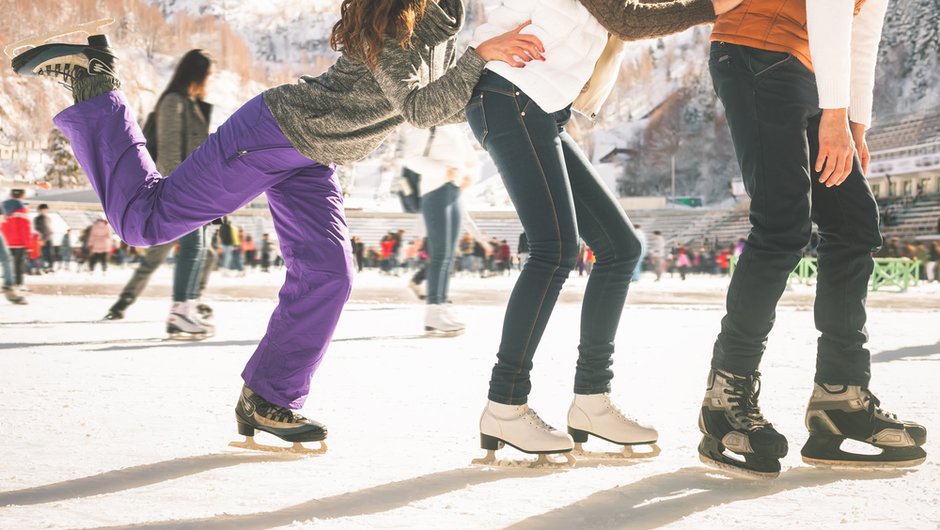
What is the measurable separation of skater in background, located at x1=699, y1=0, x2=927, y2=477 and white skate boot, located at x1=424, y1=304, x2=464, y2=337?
269 cm

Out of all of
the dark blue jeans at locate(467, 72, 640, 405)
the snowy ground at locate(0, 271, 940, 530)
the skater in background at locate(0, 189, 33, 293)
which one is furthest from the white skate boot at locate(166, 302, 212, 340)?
the skater in background at locate(0, 189, 33, 293)

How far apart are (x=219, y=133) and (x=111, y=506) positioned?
87cm

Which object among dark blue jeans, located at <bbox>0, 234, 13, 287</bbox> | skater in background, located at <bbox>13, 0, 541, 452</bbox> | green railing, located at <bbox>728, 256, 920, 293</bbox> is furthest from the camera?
green railing, located at <bbox>728, 256, 920, 293</bbox>

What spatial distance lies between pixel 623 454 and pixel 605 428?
72mm

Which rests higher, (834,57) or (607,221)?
(834,57)

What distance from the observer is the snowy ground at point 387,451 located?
1406mm

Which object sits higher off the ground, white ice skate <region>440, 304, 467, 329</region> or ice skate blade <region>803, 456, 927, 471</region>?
white ice skate <region>440, 304, 467, 329</region>

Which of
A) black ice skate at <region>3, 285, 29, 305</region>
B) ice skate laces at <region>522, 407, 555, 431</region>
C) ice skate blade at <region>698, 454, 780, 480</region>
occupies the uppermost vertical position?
ice skate laces at <region>522, 407, 555, 431</region>

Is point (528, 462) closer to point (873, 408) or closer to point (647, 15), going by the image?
point (873, 408)

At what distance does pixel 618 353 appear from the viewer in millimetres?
3734

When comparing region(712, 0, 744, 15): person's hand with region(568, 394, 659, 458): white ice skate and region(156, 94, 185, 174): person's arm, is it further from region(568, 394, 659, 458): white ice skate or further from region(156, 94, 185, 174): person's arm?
region(156, 94, 185, 174): person's arm

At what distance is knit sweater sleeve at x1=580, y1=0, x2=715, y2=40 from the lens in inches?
70.3

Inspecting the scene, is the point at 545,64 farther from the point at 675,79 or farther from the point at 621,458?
the point at 675,79

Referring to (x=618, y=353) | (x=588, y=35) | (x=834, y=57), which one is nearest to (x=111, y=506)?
(x=588, y=35)
